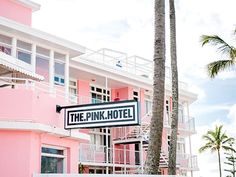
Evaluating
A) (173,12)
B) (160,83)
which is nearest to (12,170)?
(160,83)

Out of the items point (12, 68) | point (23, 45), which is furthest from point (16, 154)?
point (23, 45)

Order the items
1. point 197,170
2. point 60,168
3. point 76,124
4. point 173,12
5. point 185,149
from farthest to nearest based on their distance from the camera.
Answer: point 185,149 < point 197,170 < point 173,12 < point 60,168 < point 76,124

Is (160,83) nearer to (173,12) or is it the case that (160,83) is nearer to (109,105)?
(109,105)

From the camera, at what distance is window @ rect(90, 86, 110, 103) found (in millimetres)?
27575

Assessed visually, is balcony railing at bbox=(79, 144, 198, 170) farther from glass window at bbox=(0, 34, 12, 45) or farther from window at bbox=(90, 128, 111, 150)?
glass window at bbox=(0, 34, 12, 45)

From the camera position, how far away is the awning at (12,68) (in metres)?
11.8

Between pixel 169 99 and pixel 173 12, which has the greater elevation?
pixel 173 12

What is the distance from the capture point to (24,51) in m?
18.4

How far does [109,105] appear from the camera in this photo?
38.1 ft

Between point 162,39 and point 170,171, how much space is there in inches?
303

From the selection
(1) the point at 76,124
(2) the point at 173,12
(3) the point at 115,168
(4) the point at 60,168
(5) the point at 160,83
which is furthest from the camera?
(3) the point at 115,168

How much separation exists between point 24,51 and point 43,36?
3.34 ft

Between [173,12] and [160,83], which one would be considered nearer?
[160,83]

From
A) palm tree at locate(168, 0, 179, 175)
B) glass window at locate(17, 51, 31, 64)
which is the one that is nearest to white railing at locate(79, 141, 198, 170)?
palm tree at locate(168, 0, 179, 175)
